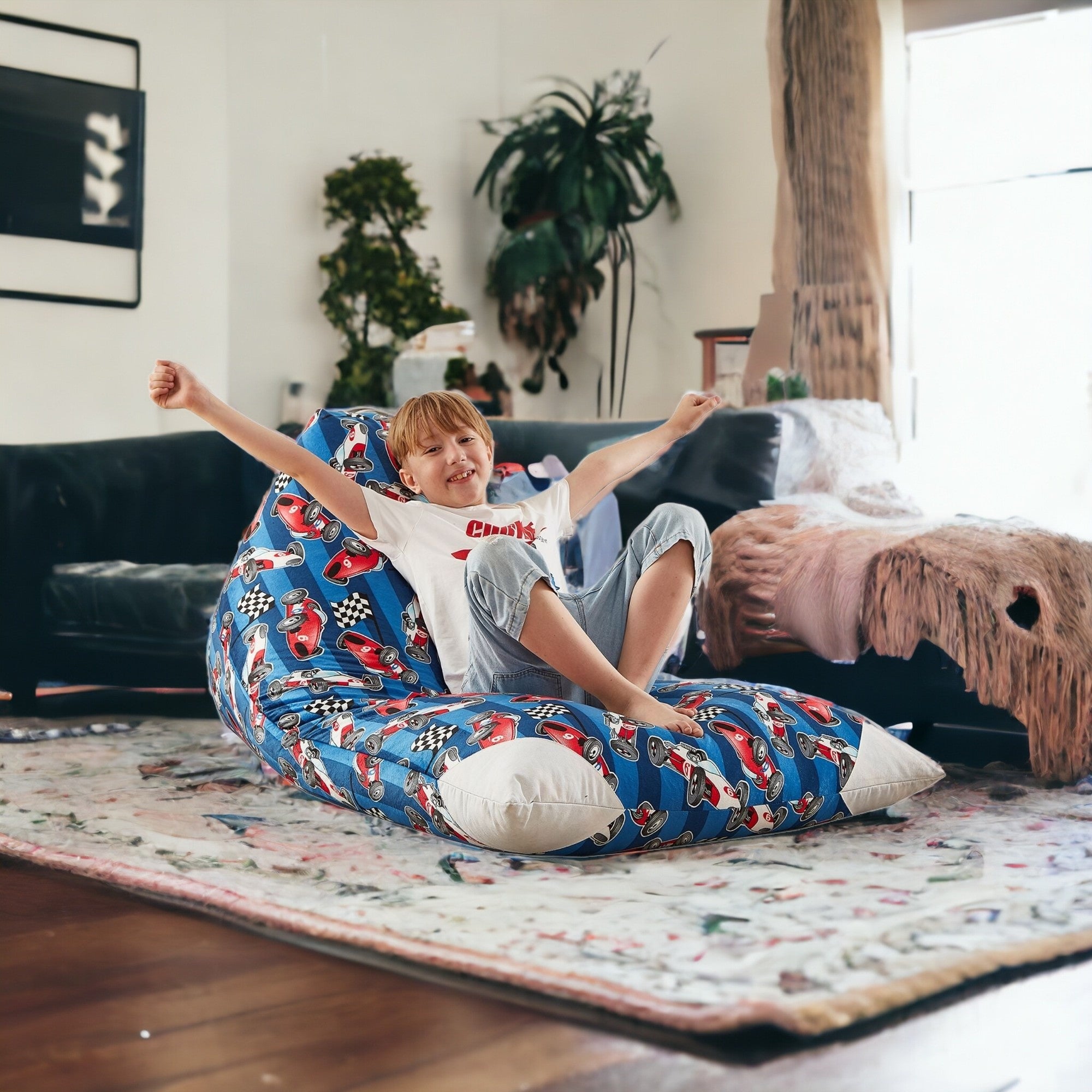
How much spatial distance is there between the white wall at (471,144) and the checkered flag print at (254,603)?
6.53ft

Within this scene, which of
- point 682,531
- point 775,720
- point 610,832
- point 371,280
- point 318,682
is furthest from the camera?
point 371,280

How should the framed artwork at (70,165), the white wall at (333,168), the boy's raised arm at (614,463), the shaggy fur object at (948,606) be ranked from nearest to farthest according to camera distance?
the shaggy fur object at (948,606) < the boy's raised arm at (614,463) < the framed artwork at (70,165) < the white wall at (333,168)

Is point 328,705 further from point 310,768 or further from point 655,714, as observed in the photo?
point 655,714

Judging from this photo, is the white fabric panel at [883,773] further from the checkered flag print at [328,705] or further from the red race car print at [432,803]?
the checkered flag print at [328,705]

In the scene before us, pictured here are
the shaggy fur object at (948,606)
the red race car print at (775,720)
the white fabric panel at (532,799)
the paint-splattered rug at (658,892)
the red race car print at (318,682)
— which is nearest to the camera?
the paint-splattered rug at (658,892)

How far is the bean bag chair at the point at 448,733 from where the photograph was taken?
5.26ft

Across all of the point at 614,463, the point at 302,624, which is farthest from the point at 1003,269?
the point at 302,624

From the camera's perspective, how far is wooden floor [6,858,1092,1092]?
39.9 inches

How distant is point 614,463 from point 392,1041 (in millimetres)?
1320

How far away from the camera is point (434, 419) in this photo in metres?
2.18

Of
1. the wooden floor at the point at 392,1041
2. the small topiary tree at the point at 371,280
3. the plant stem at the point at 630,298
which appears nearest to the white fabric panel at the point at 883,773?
the wooden floor at the point at 392,1041

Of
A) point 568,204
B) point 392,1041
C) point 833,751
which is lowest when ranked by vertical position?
point 392,1041

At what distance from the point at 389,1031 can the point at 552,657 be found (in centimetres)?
75

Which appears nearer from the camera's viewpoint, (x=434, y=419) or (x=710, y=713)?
(x=710, y=713)
